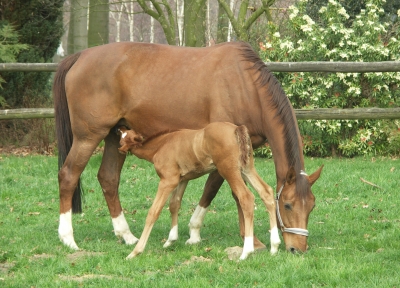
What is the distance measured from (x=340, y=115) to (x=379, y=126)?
191 cm

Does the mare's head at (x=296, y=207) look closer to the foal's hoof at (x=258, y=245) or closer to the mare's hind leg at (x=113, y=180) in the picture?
the foal's hoof at (x=258, y=245)

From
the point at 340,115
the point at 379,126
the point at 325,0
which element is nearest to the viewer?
the point at 340,115

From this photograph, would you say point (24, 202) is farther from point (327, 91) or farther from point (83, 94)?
point (327, 91)

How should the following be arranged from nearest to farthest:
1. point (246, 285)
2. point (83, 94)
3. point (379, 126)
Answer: point (246, 285) → point (83, 94) → point (379, 126)

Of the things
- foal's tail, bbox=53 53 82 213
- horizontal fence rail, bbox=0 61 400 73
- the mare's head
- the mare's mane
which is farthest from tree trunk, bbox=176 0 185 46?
the mare's head

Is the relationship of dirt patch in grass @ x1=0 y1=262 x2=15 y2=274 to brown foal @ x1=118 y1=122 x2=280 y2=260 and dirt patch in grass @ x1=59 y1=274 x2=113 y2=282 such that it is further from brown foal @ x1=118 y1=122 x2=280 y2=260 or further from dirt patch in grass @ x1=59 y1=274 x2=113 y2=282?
brown foal @ x1=118 y1=122 x2=280 y2=260

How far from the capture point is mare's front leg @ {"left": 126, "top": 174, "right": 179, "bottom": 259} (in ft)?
20.2

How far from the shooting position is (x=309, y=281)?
517cm

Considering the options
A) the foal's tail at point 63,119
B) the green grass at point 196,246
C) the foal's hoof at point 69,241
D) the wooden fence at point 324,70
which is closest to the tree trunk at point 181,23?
the wooden fence at point 324,70

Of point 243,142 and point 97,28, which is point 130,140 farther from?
point 97,28

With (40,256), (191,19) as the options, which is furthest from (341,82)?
(40,256)

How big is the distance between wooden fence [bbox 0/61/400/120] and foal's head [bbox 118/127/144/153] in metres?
3.84

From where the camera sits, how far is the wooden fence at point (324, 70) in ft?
32.2

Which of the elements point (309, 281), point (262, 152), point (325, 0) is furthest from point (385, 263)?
point (325, 0)
